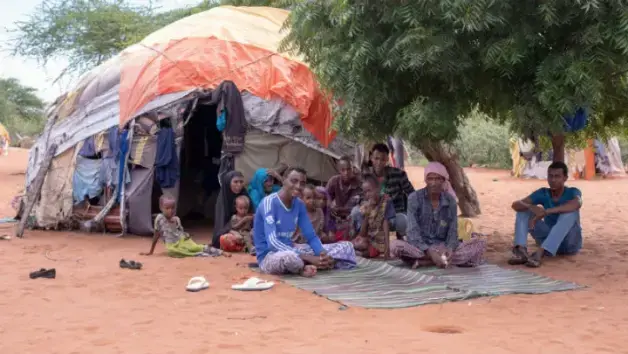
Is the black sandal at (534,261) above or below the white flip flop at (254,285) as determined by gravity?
above

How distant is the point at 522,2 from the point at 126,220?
5973 mm

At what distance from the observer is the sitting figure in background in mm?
6637

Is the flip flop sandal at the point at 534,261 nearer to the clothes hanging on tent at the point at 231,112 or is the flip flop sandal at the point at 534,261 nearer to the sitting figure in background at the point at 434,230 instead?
the sitting figure in background at the point at 434,230

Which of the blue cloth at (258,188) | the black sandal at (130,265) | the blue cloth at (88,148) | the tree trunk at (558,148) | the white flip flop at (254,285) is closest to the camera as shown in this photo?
the white flip flop at (254,285)

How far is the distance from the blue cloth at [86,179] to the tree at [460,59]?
405 cm

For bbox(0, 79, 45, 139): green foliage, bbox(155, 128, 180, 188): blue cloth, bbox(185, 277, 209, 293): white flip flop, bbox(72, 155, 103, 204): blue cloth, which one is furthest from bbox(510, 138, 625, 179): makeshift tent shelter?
bbox(0, 79, 45, 139): green foliage

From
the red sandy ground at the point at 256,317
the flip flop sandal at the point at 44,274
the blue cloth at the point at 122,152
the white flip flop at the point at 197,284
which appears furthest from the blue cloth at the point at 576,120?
the blue cloth at the point at 122,152

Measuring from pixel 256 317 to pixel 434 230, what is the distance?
7.92ft

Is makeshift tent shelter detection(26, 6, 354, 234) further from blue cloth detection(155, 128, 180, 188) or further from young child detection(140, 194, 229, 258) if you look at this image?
young child detection(140, 194, 229, 258)

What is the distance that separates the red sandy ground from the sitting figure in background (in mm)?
740

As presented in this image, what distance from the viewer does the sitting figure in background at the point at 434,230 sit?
664 centimetres

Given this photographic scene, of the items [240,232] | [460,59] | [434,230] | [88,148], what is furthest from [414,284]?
[88,148]

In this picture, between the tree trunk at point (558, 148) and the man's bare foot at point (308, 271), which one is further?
the tree trunk at point (558, 148)

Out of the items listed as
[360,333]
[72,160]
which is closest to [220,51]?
[72,160]
